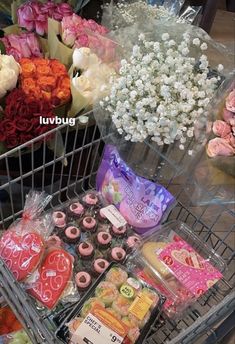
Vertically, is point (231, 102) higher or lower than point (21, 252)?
higher

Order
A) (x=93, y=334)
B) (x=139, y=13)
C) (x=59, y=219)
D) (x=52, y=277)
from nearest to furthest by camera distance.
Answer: (x=93, y=334), (x=52, y=277), (x=59, y=219), (x=139, y=13)

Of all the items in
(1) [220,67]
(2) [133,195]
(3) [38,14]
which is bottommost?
(2) [133,195]

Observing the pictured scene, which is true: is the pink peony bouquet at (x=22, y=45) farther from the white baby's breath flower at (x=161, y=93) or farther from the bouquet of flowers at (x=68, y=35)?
the white baby's breath flower at (x=161, y=93)

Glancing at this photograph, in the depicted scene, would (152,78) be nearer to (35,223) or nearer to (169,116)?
(169,116)

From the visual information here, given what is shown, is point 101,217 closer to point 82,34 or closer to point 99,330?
point 99,330

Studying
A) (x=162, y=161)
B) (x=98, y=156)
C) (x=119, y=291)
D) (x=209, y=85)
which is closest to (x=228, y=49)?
(x=209, y=85)

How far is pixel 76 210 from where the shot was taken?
1.04 meters

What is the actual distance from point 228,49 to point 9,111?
483 mm

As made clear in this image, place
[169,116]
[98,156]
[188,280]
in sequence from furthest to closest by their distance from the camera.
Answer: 1. [98,156]
2. [188,280]
3. [169,116]

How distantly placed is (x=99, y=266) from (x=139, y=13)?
619 millimetres

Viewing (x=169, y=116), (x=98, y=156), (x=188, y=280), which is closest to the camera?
(x=169, y=116)

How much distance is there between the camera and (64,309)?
853 mm

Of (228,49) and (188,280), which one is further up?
(228,49)

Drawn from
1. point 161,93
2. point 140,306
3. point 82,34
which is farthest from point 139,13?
→ point 140,306
